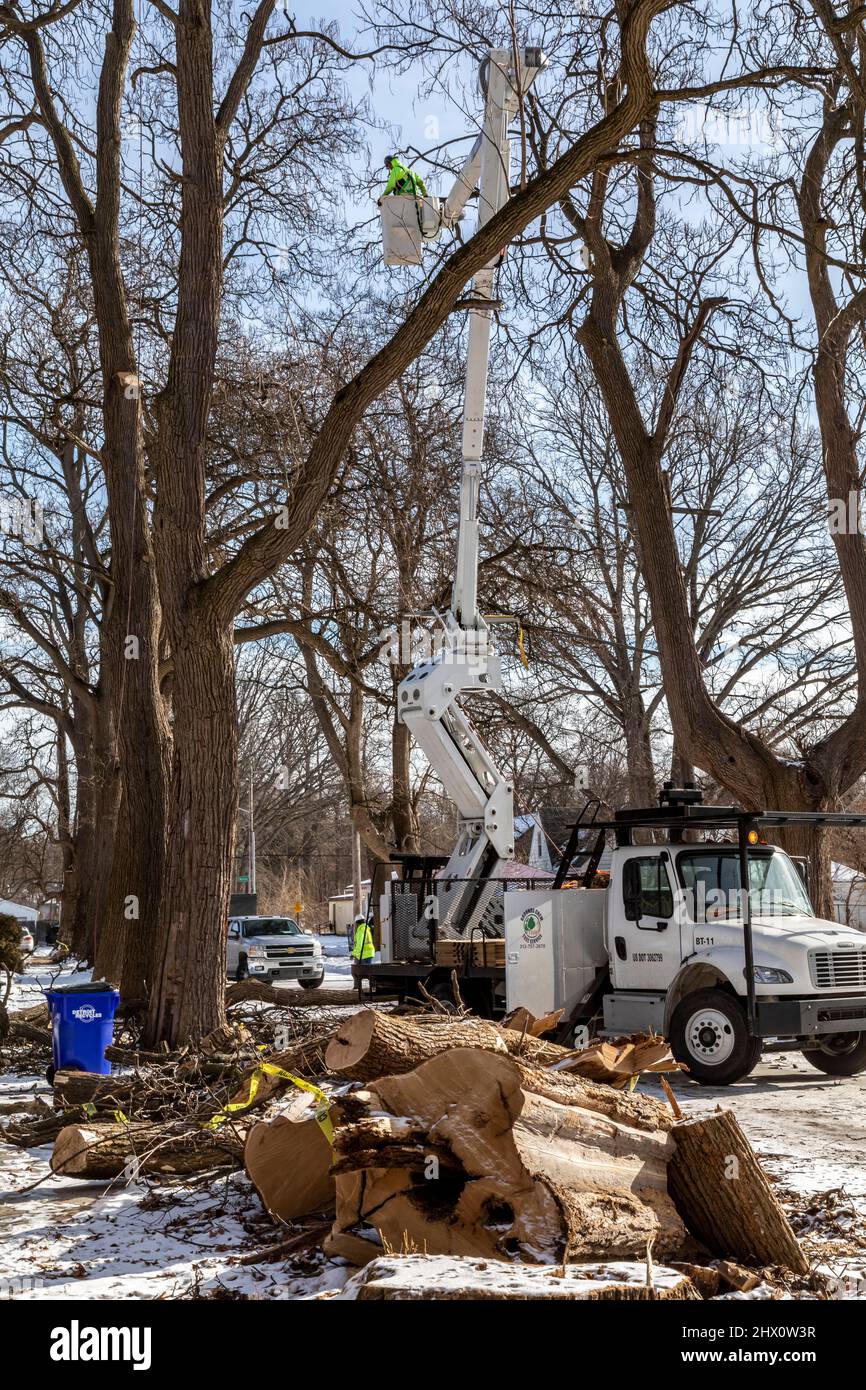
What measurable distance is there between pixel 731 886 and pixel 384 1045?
6.57 metres

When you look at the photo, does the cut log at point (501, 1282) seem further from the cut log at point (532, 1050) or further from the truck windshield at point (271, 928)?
the truck windshield at point (271, 928)

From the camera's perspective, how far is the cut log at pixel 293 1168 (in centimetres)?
668

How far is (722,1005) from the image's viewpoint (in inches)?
449

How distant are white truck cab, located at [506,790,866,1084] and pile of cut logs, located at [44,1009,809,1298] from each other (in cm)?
479

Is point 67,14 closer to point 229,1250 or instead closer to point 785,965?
point 785,965

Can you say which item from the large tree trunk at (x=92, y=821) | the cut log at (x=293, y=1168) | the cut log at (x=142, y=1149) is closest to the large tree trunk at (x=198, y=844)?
the cut log at (x=142, y=1149)

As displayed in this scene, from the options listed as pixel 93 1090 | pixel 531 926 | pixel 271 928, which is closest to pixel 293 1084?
pixel 93 1090

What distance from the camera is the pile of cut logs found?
5.70m

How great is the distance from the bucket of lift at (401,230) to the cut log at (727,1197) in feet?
29.5

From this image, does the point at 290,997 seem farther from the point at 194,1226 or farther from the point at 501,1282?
the point at 501,1282

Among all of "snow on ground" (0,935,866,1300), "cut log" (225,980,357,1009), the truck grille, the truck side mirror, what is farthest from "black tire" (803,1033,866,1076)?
"cut log" (225,980,357,1009)

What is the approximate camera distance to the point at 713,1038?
11461 millimetres

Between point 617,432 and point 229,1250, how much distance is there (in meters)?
12.3
